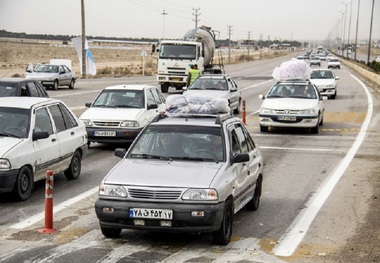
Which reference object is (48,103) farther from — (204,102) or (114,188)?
(114,188)

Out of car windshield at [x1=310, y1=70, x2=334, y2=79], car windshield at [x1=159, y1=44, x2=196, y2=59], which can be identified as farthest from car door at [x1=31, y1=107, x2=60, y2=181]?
car windshield at [x1=159, y1=44, x2=196, y2=59]

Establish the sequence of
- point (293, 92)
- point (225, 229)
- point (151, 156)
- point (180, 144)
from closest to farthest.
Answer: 1. point (225, 229)
2. point (151, 156)
3. point (180, 144)
4. point (293, 92)

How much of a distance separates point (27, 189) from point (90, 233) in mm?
2560

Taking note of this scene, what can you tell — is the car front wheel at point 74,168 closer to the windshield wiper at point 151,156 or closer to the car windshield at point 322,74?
the windshield wiper at point 151,156

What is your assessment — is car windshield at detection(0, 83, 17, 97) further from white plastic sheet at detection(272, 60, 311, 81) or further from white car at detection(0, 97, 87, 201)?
white plastic sheet at detection(272, 60, 311, 81)

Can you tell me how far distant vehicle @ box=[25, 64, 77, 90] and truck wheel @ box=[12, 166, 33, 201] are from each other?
30.6 meters

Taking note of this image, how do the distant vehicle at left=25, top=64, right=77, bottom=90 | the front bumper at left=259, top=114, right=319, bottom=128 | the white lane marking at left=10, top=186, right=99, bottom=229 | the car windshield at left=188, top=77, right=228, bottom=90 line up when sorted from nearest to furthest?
the white lane marking at left=10, top=186, right=99, bottom=229
the front bumper at left=259, top=114, right=319, bottom=128
the car windshield at left=188, top=77, right=228, bottom=90
the distant vehicle at left=25, top=64, right=77, bottom=90

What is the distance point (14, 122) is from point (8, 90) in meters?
7.57

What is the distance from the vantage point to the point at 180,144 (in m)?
9.58

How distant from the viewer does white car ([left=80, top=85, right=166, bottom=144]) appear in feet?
58.2

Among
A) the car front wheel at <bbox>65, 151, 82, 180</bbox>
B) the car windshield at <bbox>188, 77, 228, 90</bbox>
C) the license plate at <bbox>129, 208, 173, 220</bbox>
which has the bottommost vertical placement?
the car windshield at <bbox>188, 77, 228, 90</bbox>

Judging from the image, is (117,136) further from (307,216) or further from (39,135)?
(307,216)

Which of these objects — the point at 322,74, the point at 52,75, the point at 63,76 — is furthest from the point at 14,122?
the point at 63,76

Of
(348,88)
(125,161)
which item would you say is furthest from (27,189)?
(348,88)
